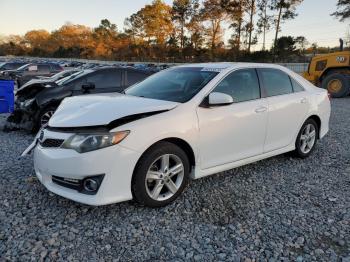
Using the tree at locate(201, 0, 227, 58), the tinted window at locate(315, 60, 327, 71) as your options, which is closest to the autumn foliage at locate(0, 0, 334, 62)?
the tree at locate(201, 0, 227, 58)

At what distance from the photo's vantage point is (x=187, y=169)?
3617mm

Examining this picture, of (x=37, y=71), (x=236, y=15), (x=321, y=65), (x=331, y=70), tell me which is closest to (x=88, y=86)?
(x=321, y=65)

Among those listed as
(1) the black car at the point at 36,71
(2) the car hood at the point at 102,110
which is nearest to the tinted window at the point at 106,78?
(2) the car hood at the point at 102,110

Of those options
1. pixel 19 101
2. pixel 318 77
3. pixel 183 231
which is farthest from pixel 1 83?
pixel 318 77

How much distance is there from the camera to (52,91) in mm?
6918

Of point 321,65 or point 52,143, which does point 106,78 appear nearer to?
point 52,143

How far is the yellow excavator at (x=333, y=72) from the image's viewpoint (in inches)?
563

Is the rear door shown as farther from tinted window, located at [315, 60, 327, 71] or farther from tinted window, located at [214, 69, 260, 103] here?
tinted window, located at [315, 60, 327, 71]

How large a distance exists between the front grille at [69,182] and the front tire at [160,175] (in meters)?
0.51

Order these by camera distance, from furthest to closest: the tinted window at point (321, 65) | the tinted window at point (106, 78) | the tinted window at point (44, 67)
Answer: the tinted window at point (44, 67)
the tinted window at point (321, 65)
the tinted window at point (106, 78)

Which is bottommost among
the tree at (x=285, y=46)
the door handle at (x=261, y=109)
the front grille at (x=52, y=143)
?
the front grille at (x=52, y=143)

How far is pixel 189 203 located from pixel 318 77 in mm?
13419

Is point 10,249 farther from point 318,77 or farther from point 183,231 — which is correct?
point 318,77

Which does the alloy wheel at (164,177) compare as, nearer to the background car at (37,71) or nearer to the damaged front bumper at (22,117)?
the damaged front bumper at (22,117)
